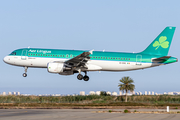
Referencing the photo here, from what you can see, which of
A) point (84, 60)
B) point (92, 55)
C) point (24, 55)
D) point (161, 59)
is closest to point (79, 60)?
point (84, 60)

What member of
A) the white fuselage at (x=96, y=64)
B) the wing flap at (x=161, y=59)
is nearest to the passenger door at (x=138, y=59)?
the white fuselage at (x=96, y=64)

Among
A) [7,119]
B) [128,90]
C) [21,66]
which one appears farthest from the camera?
[128,90]

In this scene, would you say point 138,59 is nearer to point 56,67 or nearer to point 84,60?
point 84,60

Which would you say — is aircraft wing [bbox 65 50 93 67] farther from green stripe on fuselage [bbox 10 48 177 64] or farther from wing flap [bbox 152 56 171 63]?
wing flap [bbox 152 56 171 63]

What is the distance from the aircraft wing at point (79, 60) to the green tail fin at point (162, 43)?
1103 cm

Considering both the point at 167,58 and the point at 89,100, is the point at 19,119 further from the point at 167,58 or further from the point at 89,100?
the point at 89,100

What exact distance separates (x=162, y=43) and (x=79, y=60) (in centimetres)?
1589

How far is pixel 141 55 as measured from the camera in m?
50.3

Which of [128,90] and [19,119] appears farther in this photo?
[128,90]

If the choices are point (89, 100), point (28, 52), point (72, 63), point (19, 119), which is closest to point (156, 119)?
point (19, 119)

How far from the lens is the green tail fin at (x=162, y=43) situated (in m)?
52.1

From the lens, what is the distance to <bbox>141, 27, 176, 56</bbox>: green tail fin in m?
52.1

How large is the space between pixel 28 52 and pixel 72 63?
7.78 m

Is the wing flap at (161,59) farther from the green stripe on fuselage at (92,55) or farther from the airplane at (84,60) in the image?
the green stripe on fuselage at (92,55)
